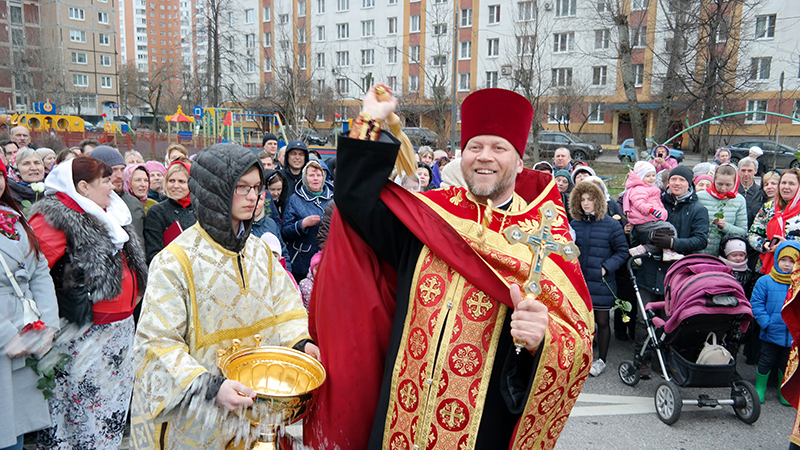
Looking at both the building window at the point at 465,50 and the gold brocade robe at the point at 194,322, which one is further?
the building window at the point at 465,50

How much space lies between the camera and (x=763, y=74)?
34.2m

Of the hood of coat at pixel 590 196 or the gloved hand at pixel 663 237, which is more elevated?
the hood of coat at pixel 590 196

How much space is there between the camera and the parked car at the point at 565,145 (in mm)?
31236

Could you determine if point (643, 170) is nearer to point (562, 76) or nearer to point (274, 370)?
point (274, 370)

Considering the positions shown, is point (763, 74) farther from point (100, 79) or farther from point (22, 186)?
point (100, 79)

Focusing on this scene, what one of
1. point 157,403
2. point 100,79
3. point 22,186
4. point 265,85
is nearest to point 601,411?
point 157,403

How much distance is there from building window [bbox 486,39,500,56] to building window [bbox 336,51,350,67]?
12.5 meters

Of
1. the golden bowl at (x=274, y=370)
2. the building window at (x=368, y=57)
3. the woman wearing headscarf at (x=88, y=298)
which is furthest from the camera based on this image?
the building window at (x=368, y=57)

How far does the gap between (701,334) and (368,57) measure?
147 feet

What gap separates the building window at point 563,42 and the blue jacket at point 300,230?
117 feet

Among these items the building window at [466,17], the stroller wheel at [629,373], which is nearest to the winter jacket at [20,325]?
the stroller wheel at [629,373]

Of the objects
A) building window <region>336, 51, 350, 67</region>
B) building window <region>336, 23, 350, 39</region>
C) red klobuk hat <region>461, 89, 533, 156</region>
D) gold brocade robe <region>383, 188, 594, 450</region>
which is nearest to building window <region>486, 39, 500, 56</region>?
building window <region>336, 51, 350, 67</region>

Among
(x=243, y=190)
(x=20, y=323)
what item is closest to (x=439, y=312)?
(x=243, y=190)

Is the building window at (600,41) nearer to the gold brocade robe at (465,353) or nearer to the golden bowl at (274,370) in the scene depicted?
the gold brocade robe at (465,353)
